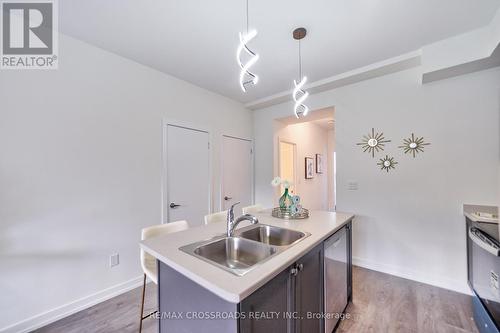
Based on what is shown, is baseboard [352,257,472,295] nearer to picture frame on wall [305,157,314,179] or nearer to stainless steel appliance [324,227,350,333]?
stainless steel appliance [324,227,350,333]

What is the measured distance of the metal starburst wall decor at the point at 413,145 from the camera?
8.09ft

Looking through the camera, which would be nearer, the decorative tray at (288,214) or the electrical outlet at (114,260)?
the decorative tray at (288,214)

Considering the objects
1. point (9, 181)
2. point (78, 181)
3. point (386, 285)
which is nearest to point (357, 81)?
point (386, 285)

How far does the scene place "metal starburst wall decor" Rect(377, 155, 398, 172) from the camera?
2648 millimetres

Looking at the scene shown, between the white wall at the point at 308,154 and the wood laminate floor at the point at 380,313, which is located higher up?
the white wall at the point at 308,154

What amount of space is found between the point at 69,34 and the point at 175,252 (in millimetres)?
2321

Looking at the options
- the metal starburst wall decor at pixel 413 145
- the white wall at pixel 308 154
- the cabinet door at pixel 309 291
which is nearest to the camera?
the cabinet door at pixel 309 291

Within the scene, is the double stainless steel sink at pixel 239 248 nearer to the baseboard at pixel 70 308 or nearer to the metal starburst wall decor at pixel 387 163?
the baseboard at pixel 70 308

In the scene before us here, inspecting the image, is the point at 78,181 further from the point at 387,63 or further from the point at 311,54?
the point at 387,63

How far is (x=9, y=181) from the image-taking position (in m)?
1.66

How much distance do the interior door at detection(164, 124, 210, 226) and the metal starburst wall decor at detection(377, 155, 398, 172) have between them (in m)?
2.47

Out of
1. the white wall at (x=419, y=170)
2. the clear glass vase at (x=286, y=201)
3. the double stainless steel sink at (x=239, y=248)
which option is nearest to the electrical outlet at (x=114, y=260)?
the double stainless steel sink at (x=239, y=248)

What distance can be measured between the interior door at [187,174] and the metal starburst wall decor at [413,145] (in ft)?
8.88

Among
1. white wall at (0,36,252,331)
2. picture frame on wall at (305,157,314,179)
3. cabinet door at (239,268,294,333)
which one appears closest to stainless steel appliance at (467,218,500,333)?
cabinet door at (239,268,294,333)
